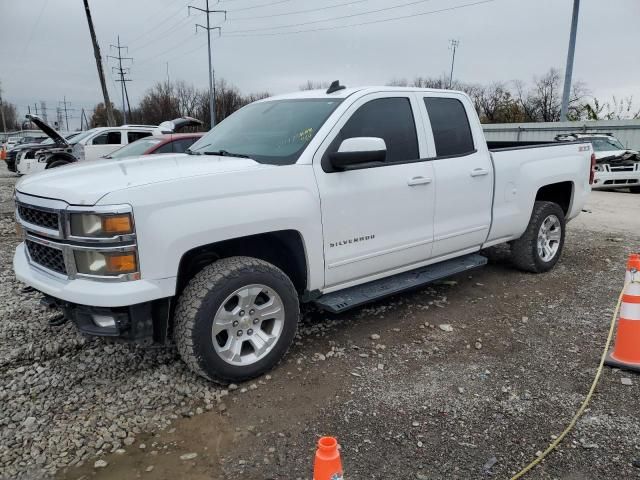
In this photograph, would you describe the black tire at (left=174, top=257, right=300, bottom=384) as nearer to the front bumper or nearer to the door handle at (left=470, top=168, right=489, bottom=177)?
the front bumper

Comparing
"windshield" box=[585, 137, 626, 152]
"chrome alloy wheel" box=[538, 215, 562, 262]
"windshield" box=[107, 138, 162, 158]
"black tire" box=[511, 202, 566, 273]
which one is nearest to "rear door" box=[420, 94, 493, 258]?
"black tire" box=[511, 202, 566, 273]

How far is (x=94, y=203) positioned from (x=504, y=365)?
9.76ft

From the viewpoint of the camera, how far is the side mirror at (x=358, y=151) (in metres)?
3.39

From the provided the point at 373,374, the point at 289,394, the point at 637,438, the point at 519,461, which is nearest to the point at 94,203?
the point at 289,394

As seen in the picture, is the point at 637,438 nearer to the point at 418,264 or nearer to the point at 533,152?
the point at 418,264

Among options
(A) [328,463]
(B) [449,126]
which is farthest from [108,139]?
(A) [328,463]

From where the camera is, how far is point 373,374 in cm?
350

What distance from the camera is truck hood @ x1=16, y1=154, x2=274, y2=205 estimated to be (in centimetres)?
278

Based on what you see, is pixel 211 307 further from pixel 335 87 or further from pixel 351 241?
pixel 335 87

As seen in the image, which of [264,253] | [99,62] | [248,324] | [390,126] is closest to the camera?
[248,324]

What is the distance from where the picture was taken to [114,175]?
3027mm

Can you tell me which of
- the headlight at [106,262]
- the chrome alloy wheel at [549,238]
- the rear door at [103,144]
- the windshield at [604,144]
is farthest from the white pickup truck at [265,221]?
the windshield at [604,144]

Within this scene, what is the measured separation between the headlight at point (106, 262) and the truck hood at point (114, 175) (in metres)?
0.29

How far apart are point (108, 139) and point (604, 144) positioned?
1425 centimetres
